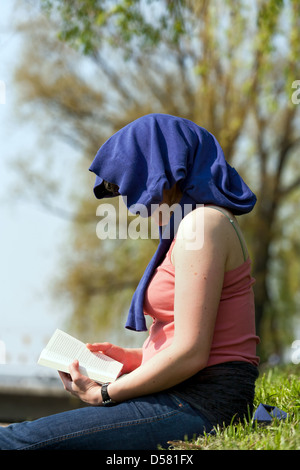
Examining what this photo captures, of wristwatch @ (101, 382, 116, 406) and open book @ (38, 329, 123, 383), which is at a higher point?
open book @ (38, 329, 123, 383)

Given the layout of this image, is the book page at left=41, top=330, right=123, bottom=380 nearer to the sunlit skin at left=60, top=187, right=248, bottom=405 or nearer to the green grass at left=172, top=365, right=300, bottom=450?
the sunlit skin at left=60, top=187, right=248, bottom=405

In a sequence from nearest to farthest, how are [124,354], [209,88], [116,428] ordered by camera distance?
[116,428] → [124,354] → [209,88]

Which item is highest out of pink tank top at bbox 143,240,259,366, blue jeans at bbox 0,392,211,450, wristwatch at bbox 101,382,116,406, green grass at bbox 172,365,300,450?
pink tank top at bbox 143,240,259,366

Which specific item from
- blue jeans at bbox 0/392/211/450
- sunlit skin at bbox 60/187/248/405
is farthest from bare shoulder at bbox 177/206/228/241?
blue jeans at bbox 0/392/211/450

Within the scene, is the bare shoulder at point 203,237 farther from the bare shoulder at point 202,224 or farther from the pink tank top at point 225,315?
the pink tank top at point 225,315

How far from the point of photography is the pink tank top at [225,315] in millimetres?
2268

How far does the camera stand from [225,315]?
7.46 ft

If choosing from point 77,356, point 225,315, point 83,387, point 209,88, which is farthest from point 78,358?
point 209,88

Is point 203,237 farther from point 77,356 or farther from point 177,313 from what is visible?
point 77,356

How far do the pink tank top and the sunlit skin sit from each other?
A: 3.7 inches

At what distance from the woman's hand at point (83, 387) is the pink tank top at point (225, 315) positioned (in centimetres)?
24

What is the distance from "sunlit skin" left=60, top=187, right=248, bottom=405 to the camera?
6.98ft

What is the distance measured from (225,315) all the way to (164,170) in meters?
0.57
